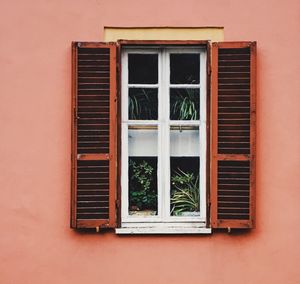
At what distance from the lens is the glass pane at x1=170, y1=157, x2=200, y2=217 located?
6.87 m

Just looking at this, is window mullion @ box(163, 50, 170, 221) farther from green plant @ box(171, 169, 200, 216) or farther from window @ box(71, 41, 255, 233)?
green plant @ box(171, 169, 200, 216)

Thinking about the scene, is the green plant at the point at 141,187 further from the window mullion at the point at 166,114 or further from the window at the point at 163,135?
the window mullion at the point at 166,114

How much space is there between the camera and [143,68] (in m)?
6.86

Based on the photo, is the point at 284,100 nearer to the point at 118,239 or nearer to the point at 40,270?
the point at 118,239

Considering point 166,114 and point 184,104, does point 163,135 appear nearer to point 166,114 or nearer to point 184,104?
point 166,114

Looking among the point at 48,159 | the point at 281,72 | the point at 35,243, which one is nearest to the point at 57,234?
the point at 35,243

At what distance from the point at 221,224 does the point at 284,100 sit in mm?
1294

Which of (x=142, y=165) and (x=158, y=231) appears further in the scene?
(x=142, y=165)

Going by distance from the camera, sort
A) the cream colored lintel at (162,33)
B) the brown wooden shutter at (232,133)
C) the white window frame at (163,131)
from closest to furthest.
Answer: the brown wooden shutter at (232,133), the cream colored lintel at (162,33), the white window frame at (163,131)

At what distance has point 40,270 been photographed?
21.8ft

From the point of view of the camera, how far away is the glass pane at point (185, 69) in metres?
6.87

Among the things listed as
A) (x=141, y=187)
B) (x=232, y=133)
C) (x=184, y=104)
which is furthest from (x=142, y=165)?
(x=232, y=133)

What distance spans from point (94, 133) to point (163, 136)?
2.23 ft

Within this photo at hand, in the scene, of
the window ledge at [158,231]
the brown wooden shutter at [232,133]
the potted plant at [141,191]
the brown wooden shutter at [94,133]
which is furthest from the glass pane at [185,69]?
the window ledge at [158,231]
